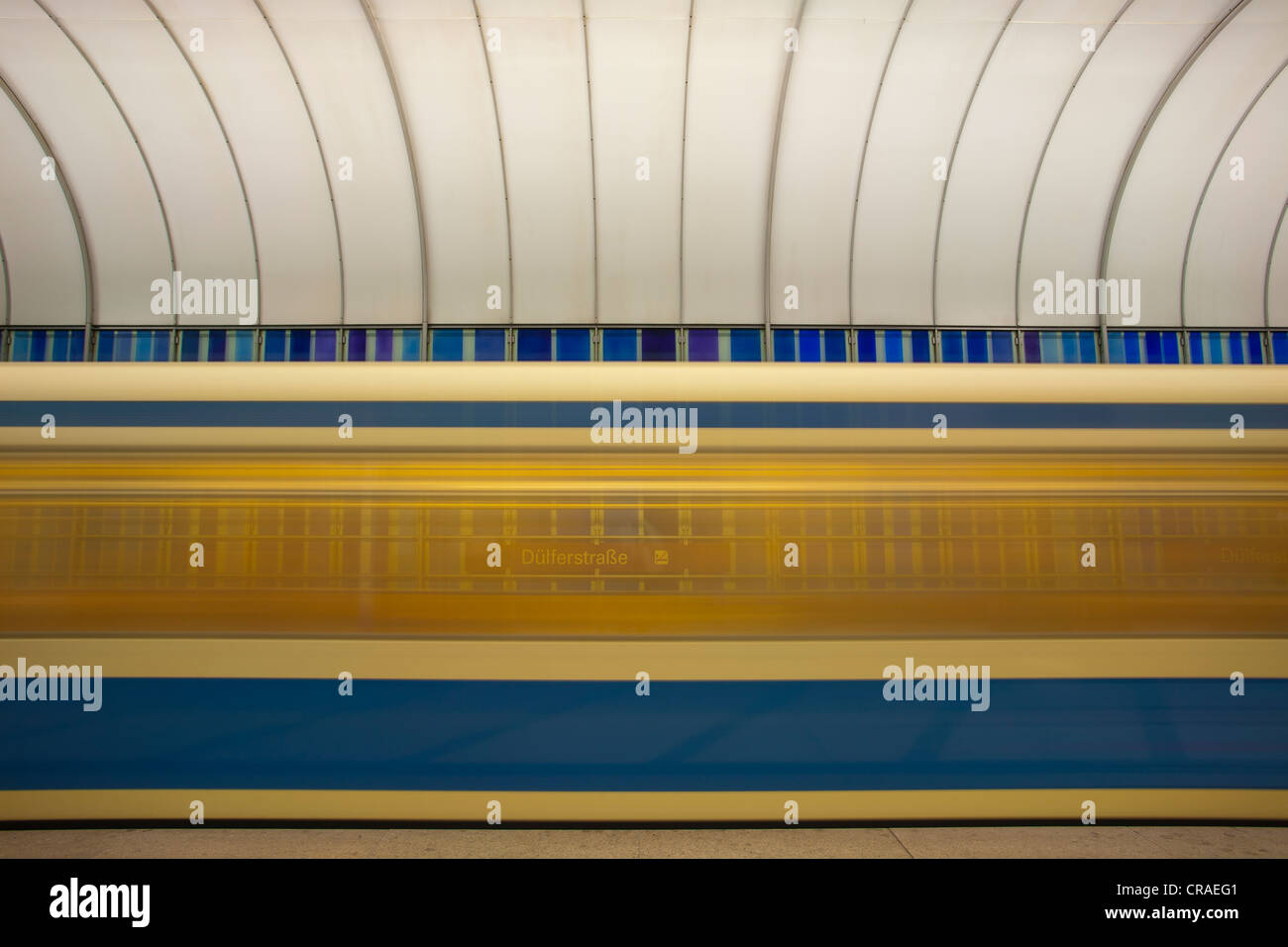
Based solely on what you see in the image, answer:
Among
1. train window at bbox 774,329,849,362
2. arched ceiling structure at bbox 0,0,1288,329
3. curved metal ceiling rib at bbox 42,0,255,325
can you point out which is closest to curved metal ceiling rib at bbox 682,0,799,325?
arched ceiling structure at bbox 0,0,1288,329

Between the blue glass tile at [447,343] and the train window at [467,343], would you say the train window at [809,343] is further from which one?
the blue glass tile at [447,343]

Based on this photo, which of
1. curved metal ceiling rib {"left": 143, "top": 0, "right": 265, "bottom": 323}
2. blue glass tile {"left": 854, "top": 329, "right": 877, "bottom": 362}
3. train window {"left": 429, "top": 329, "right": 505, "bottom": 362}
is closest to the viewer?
curved metal ceiling rib {"left": 143, "top": 0, "right": 265, "bottom": 323}

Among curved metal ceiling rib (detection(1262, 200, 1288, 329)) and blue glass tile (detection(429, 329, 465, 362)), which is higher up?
curved metal ceiling rib (detection(1262, 200, 1288, 329))

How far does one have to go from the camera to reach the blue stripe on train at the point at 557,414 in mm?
3906

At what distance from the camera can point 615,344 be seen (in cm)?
1175

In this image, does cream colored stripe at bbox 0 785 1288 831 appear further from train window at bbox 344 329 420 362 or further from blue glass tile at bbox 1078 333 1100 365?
blue glass tile at bbox 1078 333 1100 365

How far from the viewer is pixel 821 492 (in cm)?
382

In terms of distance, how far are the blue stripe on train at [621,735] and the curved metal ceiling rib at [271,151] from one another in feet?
31.2

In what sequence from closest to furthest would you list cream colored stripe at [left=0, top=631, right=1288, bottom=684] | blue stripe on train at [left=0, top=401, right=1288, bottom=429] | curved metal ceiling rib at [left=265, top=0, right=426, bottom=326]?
cream colored stripe at [left=0, top=631, right=1288, bottom=684] < blue stripe on train at [left=0, top=401, right=1288, bottom=429] < curved metal ceiling rib at [left=265, top=0, right=426, bottom=326]

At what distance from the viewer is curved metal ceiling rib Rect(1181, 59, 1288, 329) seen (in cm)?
1126

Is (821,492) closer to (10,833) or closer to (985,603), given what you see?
(985,603)

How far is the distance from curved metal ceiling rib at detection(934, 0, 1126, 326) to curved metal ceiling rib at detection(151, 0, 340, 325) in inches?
419

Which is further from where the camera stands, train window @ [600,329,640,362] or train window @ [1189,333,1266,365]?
train window @ [1189,333,1266,365]
